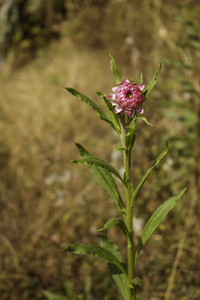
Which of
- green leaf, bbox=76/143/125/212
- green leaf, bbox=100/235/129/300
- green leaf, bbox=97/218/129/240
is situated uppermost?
green leaf, bbox=76/143/125/212

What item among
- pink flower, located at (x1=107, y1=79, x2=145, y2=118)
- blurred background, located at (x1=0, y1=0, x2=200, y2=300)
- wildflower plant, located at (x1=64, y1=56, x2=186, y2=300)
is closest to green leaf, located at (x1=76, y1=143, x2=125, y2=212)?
wildflower plant, located at (x1=64, y1=56, x2=186, y2=300)

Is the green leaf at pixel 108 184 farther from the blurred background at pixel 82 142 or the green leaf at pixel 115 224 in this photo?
the blurred background at pixel 82 142

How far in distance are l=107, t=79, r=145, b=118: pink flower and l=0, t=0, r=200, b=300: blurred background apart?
1.02m

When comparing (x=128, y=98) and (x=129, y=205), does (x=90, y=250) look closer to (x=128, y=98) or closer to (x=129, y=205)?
(x=129, y=205)

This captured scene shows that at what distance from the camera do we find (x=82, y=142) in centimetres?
318

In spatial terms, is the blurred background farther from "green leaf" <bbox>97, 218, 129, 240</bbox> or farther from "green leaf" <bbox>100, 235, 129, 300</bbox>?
"green leaf" <bbox>97, 218, 129, 240</bbox>

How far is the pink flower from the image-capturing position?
2.95 ft

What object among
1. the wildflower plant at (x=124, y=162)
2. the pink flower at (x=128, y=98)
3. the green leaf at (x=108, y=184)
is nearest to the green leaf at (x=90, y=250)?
the wildflower plant at (x=124, y=162)

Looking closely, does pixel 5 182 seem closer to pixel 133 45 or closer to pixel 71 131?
pixel 71 131

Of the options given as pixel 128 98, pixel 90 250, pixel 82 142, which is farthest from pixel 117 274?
pixel 82 142

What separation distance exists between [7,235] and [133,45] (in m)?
2.81

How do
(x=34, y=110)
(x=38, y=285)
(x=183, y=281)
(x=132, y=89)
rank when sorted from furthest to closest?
(x=34, y=110) < (x=38, y=285) < (x=183, y=281) < (x=132, y=89)

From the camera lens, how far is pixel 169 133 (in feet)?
9.52

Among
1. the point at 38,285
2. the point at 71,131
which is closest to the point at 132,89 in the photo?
the point at 38,285
